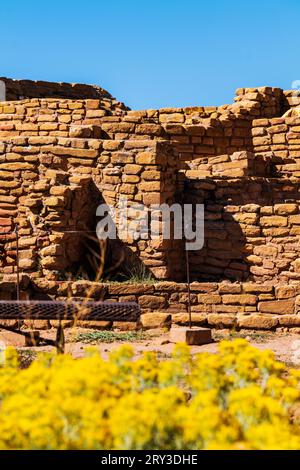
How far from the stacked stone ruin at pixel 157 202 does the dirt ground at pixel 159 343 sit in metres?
0.48

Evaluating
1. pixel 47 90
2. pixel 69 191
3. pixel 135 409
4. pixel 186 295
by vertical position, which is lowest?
pixel 135 409

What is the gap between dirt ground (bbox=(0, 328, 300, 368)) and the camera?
29.1 ft

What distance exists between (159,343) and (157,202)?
3663 millimetres

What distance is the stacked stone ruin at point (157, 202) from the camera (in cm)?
1166

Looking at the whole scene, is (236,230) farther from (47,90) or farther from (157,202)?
(47,90)

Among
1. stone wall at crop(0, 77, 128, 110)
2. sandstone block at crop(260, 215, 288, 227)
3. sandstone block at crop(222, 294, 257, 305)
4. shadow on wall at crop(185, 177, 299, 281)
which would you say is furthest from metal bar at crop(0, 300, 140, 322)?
stone wall at crop(0, 77, 128, 110)

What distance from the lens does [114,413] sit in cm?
341

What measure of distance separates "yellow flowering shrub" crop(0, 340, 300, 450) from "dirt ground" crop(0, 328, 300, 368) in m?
4.33

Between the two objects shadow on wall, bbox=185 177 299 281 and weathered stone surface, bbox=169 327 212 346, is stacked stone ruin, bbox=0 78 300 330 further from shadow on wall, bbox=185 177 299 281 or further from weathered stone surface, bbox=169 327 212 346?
weathered stone surface, bbox=169 327 212 346

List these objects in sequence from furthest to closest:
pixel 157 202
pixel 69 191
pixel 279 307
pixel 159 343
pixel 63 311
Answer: pixel 157 202
pixel 69 191
pixel 279 307
pixel 159 343
pixel 63 311

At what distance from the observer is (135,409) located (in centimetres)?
340

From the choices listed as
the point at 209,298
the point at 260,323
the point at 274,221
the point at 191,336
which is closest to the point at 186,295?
the point at 209,298

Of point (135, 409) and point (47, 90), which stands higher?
point (47, 90)

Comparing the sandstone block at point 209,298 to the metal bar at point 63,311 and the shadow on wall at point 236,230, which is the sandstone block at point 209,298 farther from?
the metal bar at point 63,311
